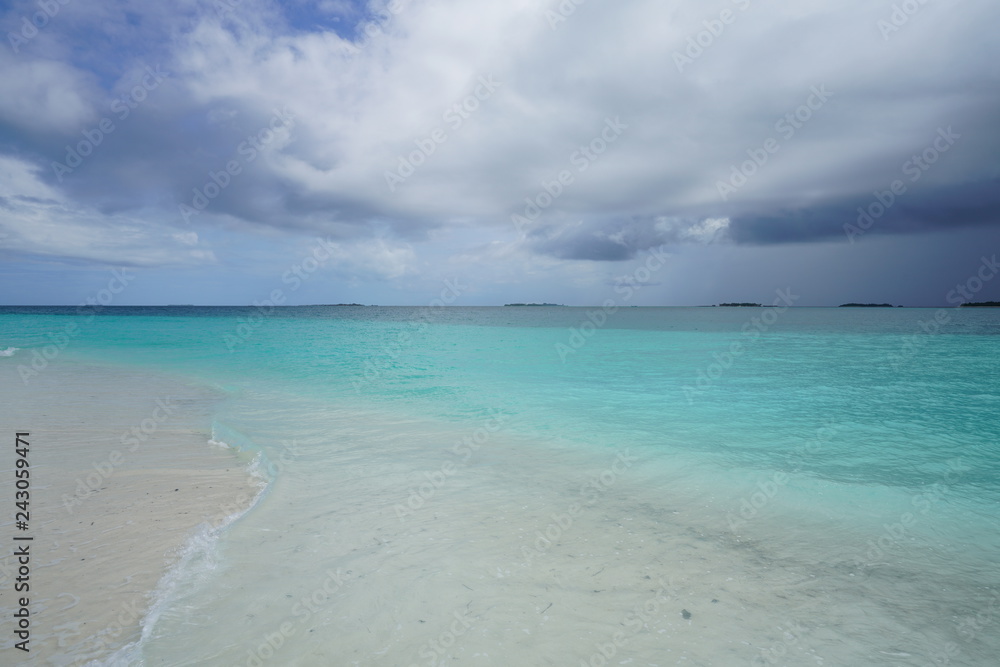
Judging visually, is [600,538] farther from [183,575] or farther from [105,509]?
[105,509]

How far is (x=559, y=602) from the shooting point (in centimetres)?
456

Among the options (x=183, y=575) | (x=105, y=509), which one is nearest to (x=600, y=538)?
(x=183, y=575)

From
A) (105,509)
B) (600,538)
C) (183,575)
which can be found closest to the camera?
(183,575)

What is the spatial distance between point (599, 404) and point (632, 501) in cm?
789

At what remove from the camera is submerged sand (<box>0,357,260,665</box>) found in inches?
159

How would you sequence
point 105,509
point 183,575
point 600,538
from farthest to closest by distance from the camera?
point 105,509
point 600,538
point 183,575

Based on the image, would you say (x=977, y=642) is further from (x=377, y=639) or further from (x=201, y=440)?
(x=201, y=440)

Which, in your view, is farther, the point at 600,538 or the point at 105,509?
the point at 105,509

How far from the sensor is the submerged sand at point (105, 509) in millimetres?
4043

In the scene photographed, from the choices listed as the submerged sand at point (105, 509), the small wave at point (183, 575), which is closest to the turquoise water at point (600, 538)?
the small wave at point (183, 575)

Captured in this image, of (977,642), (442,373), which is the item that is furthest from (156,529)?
(442,373)

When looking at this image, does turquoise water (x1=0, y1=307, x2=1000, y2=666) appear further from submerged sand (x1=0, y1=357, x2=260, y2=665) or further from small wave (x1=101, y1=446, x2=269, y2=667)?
submerged sand (x1=0, y1=357, x2=260, y2=665)

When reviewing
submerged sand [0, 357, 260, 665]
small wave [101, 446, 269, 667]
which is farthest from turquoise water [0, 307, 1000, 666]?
submerged sand [0, 357, 260, 665]

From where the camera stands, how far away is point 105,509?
6367 mm
